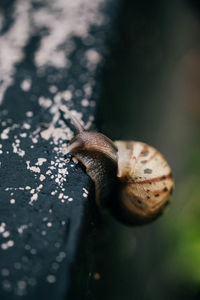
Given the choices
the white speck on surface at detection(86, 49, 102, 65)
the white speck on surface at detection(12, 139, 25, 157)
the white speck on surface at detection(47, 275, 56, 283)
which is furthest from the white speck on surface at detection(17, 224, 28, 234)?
the white speck on surface at detection(86, 49, 102, 65)

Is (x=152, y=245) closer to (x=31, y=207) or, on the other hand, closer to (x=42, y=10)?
(x=31, y=207)

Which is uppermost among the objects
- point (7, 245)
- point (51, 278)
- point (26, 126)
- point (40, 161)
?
point (26, 126)

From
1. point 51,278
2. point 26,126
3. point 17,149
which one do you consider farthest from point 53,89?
point 51,278

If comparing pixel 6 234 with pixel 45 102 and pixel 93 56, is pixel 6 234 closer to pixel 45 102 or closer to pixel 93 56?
pixel 45 102

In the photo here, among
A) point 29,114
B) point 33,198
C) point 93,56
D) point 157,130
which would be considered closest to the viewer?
point 33,198

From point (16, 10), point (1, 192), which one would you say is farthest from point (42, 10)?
point (1, 192)

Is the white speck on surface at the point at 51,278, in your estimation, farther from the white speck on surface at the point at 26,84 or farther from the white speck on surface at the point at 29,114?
the white speck on surface at the point at 26,84

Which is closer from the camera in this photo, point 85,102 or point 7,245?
point 7,245
